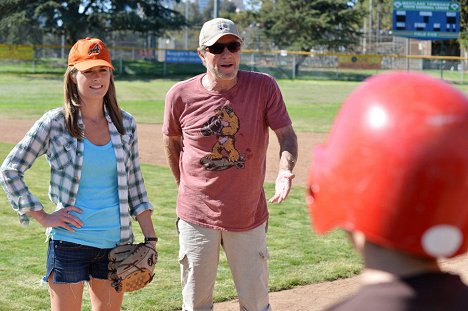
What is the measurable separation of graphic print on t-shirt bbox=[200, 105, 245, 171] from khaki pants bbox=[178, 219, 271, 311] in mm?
353

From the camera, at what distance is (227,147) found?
169 inches

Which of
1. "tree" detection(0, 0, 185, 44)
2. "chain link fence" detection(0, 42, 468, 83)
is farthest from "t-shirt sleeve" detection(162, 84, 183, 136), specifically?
"tree" detection(0, 0, 185, 44)

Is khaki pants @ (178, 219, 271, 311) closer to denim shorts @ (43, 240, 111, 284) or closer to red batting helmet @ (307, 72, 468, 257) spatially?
denim shorts @ (43, 240, 111, 284)

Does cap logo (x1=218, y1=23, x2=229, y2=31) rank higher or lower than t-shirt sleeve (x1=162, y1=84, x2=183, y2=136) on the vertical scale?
→ higher

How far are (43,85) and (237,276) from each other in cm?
3122

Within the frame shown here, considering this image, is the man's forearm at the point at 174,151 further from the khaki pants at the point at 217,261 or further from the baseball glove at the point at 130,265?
the baseball glove at the point at 130,265

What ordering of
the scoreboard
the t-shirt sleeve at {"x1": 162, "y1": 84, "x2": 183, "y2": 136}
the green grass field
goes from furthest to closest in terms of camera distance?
the scoreboard < the green grass field < the t-shirt sleeve at {"x1": 162, "y1": 84, "x2": 183, "y2": 136}

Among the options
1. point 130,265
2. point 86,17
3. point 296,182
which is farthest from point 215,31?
point 86,17

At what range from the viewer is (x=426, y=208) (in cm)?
136


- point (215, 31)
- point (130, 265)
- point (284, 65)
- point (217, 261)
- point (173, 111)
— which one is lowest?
point (217, 261)

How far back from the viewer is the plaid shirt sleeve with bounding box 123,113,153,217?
4121 mm

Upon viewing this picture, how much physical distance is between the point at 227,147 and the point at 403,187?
9.65 ft

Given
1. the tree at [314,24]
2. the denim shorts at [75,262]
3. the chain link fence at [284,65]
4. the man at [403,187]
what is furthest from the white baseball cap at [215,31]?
the tree at [314,24]

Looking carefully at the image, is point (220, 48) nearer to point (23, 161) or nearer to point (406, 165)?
point (23, 161)
